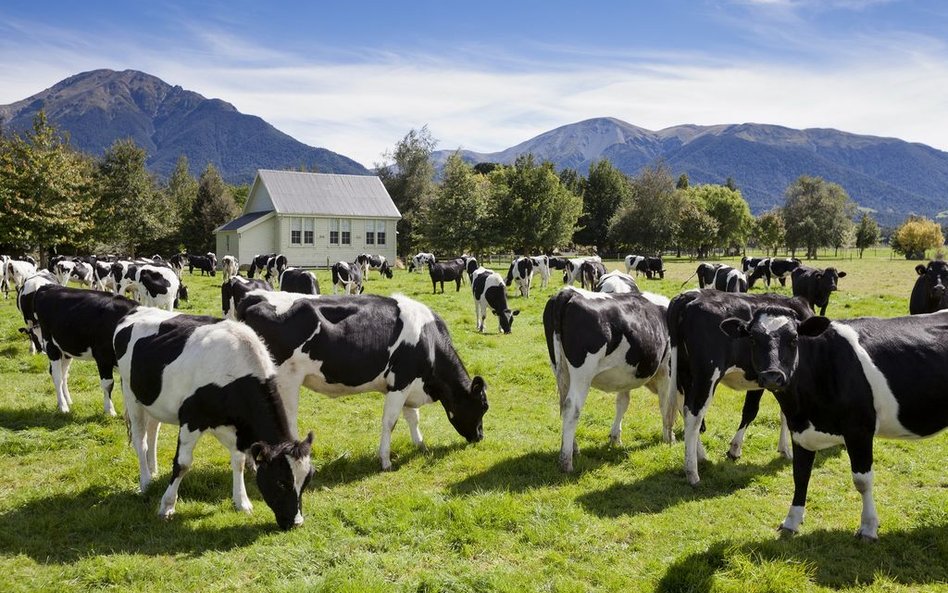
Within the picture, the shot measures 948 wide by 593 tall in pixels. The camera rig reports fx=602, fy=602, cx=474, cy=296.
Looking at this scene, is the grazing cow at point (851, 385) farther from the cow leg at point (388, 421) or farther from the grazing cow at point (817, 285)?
the grazing cow at point (817, 285)

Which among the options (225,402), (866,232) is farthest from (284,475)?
(866,232)

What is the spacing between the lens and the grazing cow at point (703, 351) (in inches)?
278

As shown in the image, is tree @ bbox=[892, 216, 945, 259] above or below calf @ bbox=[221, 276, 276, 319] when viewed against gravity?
above

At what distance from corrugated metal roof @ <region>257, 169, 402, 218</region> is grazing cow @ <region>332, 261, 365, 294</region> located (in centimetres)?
2478

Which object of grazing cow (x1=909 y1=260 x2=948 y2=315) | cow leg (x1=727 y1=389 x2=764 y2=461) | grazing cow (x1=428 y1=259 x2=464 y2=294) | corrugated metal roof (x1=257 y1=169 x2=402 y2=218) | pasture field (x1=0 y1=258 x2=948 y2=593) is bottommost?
pasture field (x1=0 y1=258 x2=948 y2=593)

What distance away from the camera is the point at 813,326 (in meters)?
5.51

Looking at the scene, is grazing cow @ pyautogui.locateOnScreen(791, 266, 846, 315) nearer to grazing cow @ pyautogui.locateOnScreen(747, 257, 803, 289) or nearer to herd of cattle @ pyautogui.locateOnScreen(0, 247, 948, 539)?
grazing cow @ pyautogui.locateOnScreen(747, 257, 803, 289)

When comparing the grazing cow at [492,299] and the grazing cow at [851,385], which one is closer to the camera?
the grazing cow at [851,385]

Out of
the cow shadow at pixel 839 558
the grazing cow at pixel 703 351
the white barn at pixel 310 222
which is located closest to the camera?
the cow shadow at pixel 839 558

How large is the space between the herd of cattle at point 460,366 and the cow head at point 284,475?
0.6 inches

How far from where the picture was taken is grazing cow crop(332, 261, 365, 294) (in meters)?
27.4

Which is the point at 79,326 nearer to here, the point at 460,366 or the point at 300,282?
the point at 460,366

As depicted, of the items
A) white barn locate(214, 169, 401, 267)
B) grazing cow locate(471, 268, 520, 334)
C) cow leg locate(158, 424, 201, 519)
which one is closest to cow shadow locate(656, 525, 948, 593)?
cow leg locate(158, 424, 201, 519)

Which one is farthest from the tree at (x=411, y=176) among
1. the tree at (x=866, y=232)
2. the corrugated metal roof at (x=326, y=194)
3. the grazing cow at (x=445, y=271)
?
the tree at (x=866, y=232)
